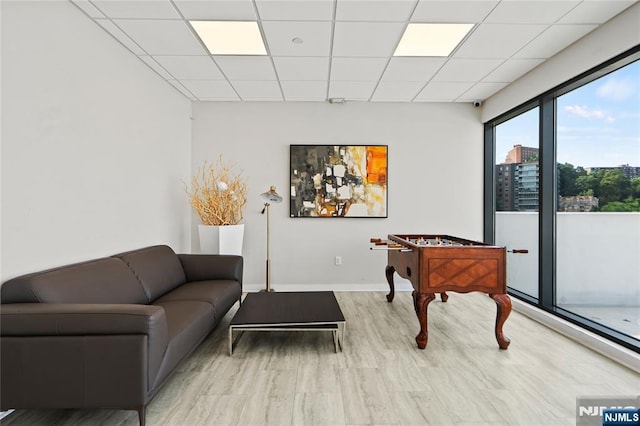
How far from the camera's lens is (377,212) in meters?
4.75

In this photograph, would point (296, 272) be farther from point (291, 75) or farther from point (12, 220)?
point (12, 220)

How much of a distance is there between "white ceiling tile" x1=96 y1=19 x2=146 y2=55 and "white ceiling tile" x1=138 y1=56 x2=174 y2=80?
121mm

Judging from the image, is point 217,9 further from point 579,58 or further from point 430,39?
point 579,58

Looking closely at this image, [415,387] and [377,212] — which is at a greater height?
[377,212]

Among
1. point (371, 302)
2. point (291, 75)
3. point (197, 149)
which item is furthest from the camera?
point (197, 149)

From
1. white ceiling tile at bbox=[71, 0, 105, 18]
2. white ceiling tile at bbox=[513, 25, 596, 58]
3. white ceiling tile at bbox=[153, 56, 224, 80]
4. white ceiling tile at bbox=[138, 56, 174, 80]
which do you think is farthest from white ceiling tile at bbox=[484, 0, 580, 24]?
white ceiling tile at bbox=[138, 56, 174, 80]

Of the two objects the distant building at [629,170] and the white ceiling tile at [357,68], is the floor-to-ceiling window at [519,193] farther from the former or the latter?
the white ceiling tile at [357,68]

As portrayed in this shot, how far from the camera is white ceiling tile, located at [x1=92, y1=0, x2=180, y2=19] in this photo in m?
2.45

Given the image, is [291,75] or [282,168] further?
[282,168]

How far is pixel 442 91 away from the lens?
4.27m

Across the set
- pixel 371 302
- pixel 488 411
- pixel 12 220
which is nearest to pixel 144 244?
pixel 12 220

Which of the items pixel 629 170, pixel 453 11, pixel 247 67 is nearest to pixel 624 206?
pixel 629 170

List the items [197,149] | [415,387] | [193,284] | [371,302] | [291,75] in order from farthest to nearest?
1. [197,149]
2. [371,302]
3. [291,75]
4. [193,284]
5. [415,387]

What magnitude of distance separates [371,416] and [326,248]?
116 inches
